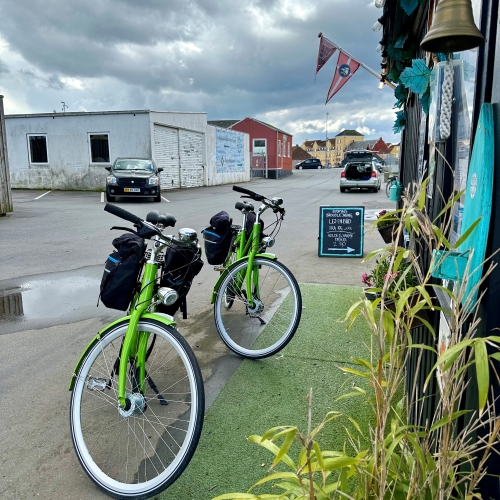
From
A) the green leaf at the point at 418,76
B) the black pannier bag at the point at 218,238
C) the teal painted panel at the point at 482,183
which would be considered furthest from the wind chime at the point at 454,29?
the black pannier bag at the point at 218,238

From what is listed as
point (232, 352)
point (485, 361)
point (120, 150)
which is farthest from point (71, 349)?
point (120, 150)

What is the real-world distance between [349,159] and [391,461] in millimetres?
22161

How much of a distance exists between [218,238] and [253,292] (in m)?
0.55

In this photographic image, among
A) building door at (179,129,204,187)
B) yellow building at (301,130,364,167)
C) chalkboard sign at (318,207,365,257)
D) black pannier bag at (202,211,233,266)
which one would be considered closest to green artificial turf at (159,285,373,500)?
black pannier bag at (202,211,233,266)

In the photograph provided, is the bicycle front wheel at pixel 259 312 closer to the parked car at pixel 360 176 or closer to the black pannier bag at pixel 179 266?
the black pannier bag at pixel 179 266

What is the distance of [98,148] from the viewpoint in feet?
72.8

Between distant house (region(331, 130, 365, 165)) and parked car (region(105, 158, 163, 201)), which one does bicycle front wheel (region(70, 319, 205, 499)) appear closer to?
parked car (region(105, 158, 163, 201))

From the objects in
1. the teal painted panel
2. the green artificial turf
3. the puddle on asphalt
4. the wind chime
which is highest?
the wind chime

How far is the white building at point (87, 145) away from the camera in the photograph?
21.7 metres

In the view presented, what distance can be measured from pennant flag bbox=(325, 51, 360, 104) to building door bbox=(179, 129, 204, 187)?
46.8 feet

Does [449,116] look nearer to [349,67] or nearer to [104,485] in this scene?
[104,485]

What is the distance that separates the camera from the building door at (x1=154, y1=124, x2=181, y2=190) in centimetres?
2239

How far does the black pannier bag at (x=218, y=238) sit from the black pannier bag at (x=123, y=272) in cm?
143

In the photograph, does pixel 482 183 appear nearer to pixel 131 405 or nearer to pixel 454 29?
pixel 454 29
